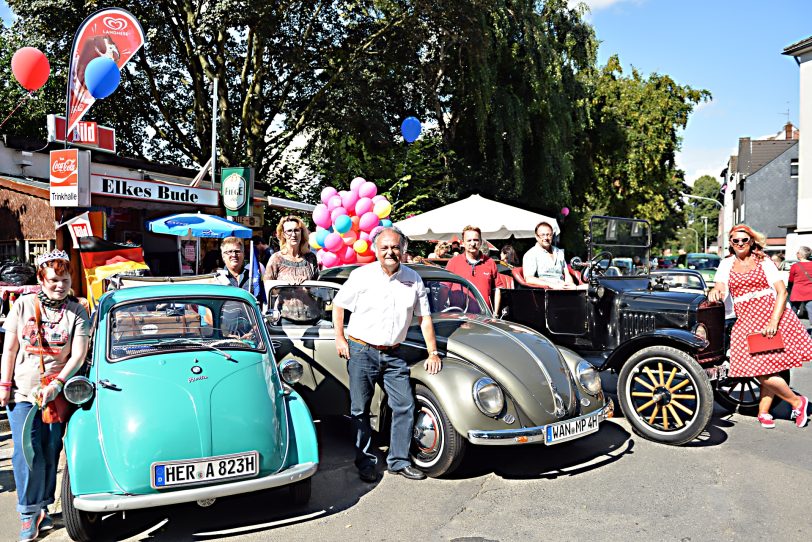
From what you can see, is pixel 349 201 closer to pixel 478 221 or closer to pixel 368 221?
pixel 368 221

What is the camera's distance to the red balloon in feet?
35.7

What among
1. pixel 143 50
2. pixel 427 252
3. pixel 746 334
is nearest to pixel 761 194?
pixel 427 252

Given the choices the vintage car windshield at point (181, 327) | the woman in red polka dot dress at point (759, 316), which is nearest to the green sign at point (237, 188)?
the vintage car windshield at point (181, 327)

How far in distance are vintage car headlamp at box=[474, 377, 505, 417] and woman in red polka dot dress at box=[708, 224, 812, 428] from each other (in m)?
2.76

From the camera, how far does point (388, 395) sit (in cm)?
520

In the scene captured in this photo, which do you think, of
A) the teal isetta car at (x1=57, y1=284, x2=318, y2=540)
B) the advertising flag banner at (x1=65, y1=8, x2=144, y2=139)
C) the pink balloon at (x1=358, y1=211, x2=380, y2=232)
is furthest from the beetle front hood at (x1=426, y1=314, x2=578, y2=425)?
the advertising flag banner at (x1=65, y1=8, x2=144, y2=139)

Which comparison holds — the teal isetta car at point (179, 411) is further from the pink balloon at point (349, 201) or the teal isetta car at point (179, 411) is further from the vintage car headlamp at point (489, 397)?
the pink balloon at point (349, 201)

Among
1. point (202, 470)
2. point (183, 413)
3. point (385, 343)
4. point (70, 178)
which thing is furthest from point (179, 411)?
point (70, 178)

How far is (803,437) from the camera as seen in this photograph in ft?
20.4

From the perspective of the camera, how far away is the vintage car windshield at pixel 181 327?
4.61 m

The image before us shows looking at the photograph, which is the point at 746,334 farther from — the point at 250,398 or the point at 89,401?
the point at 89,401

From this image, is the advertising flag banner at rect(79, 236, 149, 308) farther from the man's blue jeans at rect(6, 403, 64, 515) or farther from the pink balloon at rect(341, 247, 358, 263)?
the man's blue jeans at rect(6, 403, 64, 515)

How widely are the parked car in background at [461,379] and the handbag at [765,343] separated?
1.76 metres

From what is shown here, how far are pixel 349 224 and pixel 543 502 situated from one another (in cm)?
650
